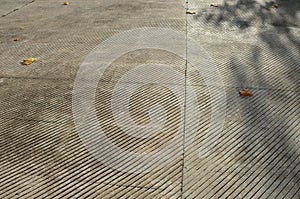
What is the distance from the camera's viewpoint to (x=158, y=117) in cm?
369

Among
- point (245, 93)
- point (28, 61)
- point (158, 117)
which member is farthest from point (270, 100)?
point (28, 61)

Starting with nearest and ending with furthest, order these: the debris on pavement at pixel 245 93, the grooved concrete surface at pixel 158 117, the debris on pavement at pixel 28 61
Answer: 1. the grooved concrete surface at pixel 158 117
2. the debris on pavement at pixel 245 93
3. the debris on pavement at pixel 28 61

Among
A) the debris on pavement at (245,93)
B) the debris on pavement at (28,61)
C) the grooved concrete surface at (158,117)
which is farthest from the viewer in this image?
the debris on pavement at (28,61)

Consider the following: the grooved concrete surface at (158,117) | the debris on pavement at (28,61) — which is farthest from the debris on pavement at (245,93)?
the debris on pavement at (28,61)

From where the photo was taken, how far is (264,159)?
304 cm

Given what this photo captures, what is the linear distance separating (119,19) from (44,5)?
2.95 metres

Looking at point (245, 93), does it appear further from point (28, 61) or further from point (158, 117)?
point (28, 61)

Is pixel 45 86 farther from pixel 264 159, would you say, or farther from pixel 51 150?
pixel 264 159

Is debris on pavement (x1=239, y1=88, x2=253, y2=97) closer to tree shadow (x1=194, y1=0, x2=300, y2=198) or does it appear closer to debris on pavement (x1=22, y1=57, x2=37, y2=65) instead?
tree shadow (x1=194, y1=0, x2=300, y2=198)

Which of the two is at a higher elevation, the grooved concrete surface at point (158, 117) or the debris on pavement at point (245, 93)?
the debris on pavement at point (245, 93)

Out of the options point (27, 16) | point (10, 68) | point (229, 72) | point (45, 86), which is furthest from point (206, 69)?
point (27, 16)

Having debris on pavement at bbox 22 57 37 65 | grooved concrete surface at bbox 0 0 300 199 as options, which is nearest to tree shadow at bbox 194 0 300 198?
grooved concrete surface at bbox 0 0 300 199

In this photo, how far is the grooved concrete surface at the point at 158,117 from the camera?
282 centimetres

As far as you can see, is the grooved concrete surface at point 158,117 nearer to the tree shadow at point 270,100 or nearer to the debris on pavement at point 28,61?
the tree shadow at point 270,100
